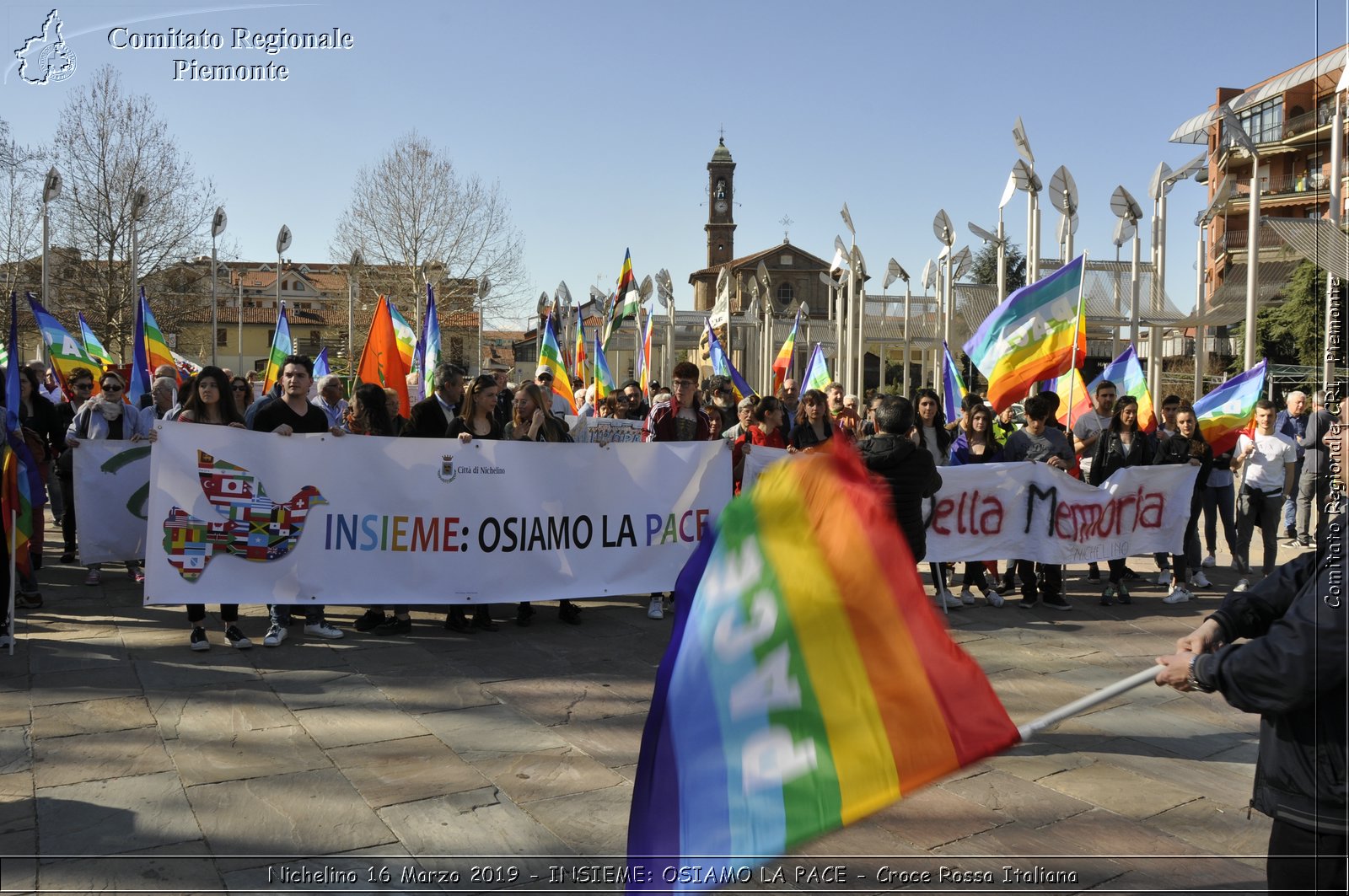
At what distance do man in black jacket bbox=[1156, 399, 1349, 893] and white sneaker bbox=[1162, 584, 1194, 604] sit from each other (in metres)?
7.03

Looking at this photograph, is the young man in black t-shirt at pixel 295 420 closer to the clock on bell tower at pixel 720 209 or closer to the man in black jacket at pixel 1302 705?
the man in black jacket at pixel 1302 705

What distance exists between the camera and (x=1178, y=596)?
9.04 meters

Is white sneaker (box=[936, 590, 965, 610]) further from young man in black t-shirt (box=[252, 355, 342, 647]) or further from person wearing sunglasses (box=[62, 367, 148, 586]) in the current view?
person wearing sunglasses (box=[62, 367, 148, 586])

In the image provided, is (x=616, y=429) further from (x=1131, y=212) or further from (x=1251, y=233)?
(x=1131, y=212)

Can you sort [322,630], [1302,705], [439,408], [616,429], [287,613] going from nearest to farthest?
[1302,705], [322,630], [287,613], [439,408], [616,429]

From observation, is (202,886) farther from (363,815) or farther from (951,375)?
(951,375)

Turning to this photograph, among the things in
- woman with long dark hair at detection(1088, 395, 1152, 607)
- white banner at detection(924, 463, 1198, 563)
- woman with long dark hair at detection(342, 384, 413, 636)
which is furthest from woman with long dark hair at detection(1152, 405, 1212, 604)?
woman with long dark hair at detection(342, 384, 413, 636)

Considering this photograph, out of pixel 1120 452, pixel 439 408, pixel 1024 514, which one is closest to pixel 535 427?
pixel 439 408

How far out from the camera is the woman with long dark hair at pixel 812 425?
8305mm

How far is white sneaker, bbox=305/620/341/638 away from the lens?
23.2ft

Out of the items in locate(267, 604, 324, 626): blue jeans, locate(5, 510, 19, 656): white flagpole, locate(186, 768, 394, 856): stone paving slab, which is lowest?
locate(186, 768, 394, 856): stone paving slab

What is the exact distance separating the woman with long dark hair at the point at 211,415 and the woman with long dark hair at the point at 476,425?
1396 mm

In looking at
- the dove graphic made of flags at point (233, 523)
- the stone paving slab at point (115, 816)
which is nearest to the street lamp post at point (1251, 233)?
the dove graphic made of flags at point (233, 523)

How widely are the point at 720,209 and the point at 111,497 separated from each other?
4647 inches
